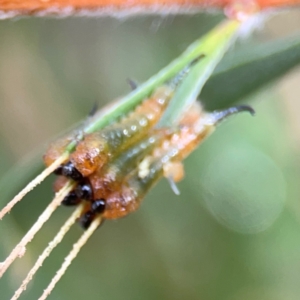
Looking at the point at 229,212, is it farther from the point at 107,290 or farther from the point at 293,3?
the point at 293,3

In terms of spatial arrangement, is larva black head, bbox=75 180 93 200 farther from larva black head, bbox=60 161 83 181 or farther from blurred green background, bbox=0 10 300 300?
blurred green background, bbox=0 10 300 300

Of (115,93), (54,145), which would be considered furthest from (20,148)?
(54,145)

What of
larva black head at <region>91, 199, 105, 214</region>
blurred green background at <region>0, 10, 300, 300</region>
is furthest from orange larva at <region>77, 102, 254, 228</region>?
blurred green background at <region>0, 10, 300, 300</region>

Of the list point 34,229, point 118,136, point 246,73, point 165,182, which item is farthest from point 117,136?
point 165,182

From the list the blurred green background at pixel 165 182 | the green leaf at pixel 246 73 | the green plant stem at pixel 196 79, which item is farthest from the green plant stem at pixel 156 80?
Result: the blurred green background at pixel 165 182

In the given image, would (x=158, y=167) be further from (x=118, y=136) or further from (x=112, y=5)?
(x=112, y=5)

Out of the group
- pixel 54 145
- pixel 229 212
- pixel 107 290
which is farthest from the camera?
pixel 229 212

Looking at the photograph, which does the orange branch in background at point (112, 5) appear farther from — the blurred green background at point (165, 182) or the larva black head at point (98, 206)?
the blurred green background at point (165, 182)
